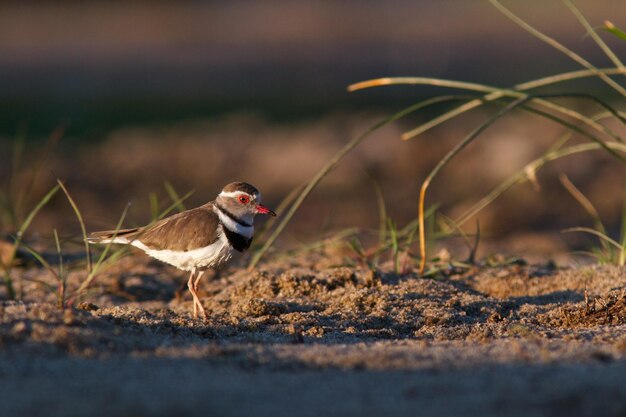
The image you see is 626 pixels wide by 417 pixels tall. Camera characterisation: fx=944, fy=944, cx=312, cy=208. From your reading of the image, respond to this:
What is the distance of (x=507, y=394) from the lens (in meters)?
3.17

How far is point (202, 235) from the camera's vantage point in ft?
16.0

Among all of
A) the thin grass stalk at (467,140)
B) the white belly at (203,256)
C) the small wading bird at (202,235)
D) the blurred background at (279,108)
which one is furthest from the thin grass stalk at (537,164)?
the white belly at (203,256)

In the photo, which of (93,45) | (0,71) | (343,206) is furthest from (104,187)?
(93,45)

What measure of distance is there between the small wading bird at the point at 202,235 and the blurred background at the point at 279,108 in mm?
771

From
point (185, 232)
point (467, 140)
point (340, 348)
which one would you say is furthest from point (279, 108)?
point (340, 348)

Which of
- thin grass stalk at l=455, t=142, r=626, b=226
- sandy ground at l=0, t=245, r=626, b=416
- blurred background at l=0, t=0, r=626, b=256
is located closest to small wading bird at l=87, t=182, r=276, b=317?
sandy ground at l=0, t=245, r=626, b=416

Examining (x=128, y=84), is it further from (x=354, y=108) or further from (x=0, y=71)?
(x=354, y=108)

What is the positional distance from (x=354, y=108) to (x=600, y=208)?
726cm

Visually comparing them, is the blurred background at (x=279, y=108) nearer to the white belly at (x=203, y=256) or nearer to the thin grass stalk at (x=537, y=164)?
the thin grass stalk at (x=537, y=164)

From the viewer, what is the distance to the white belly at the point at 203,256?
484 cm

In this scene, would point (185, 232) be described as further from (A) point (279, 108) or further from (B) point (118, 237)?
(A) point (279, 108)

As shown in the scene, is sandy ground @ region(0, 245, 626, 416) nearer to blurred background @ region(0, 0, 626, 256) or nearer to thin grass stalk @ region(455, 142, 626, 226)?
thin grass stalk @ region(455, 142, 626, 226)

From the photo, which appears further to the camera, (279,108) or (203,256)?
(279,108)

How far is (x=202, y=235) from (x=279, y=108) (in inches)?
488
